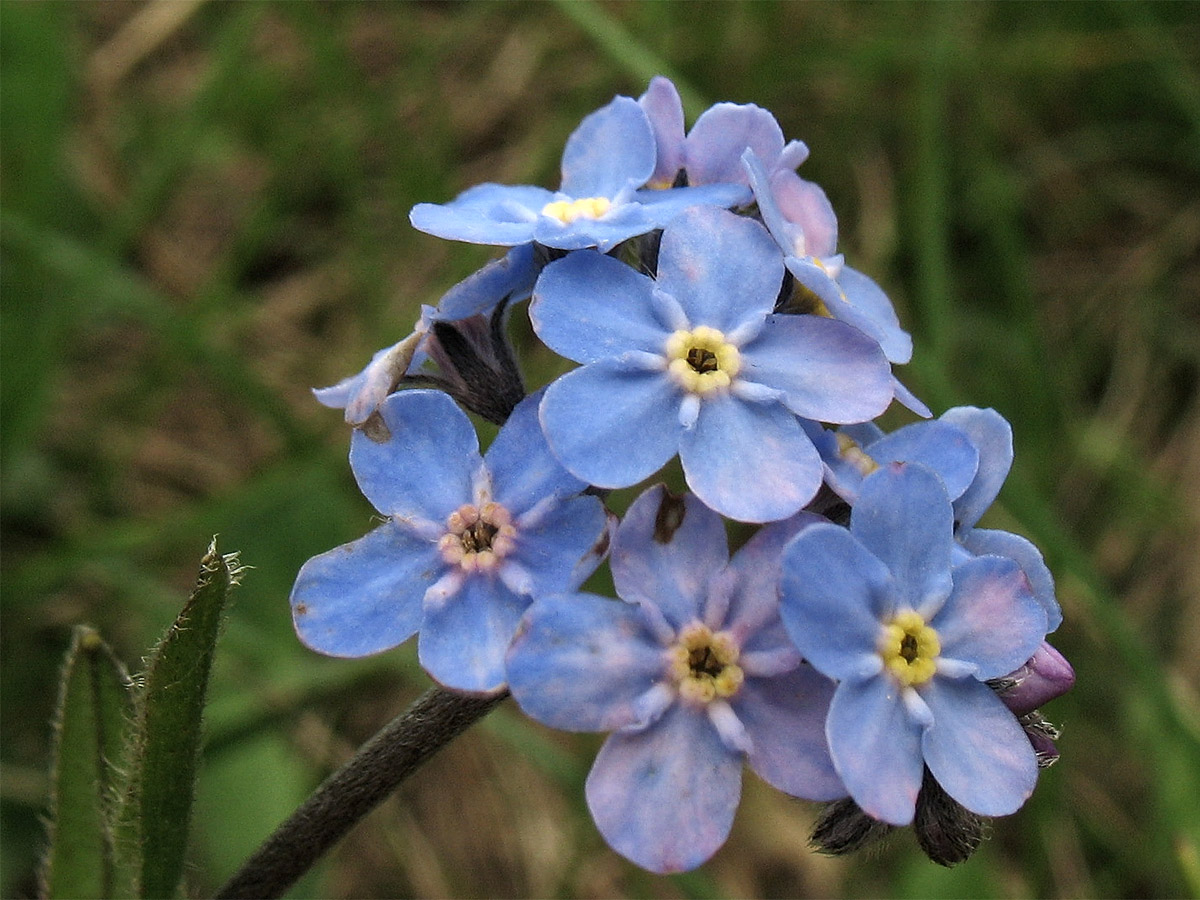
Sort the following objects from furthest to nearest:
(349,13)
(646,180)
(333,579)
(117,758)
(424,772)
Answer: (349,13) → (424,772) → (117,758) → (646,180) → (333,579)

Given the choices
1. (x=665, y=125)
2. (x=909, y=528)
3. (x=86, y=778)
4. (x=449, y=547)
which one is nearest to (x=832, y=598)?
(x=909, y=528)

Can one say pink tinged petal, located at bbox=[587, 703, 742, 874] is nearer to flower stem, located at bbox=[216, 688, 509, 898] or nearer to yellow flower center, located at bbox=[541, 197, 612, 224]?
flower stem, located at bbox=[216, 688, 509, 898]

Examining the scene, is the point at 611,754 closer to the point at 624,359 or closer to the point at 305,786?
the point at 624,359

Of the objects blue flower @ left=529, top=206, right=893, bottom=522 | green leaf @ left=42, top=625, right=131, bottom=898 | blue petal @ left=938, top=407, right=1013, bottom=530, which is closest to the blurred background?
green leaf @ left=42, top=625, right=131, bottom=898

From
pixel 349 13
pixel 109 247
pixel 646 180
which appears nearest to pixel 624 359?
pixel 646 180

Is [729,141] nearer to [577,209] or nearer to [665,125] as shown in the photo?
[665,125]

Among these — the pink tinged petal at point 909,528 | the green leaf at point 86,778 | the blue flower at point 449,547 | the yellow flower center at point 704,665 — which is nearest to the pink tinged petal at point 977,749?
the pink tinged petal at point 909,528
